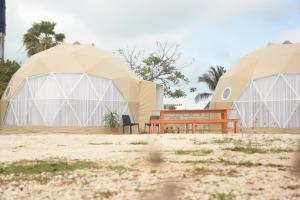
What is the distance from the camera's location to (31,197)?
4.07m

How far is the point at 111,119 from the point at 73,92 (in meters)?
2.38

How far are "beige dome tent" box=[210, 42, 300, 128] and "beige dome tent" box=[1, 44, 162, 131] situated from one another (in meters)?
4.47

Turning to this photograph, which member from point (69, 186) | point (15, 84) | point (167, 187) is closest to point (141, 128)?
point (15, 84)

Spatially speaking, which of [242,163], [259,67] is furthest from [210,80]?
[242,163]

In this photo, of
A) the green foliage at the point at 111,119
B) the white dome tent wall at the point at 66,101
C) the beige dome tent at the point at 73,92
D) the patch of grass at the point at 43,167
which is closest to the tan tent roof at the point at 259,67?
the beige dome tent at the point at 73,92

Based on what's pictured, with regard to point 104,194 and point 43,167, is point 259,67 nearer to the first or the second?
point 43,167

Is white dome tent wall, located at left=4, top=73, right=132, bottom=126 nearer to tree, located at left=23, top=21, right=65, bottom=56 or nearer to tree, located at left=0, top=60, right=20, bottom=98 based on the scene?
tree, located at left=0, top=60, right=20, bottom=98

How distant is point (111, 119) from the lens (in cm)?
2177

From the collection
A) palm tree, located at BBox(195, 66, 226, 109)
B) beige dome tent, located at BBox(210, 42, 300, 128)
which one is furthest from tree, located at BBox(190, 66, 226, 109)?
beige dome tent, located at BBox(210, 42, 300, 128)

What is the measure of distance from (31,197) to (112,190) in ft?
2.50

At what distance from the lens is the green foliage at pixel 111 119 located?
71.1 ft

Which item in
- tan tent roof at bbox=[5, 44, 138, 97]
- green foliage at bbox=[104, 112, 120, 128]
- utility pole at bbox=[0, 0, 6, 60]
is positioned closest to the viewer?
green foliage at bbox=[104, 112, 120, 128]

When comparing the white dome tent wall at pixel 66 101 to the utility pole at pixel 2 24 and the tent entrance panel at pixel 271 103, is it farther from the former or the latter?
the utility pole at pixel 2 24

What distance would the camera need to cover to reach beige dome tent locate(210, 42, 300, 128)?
21047 mm
